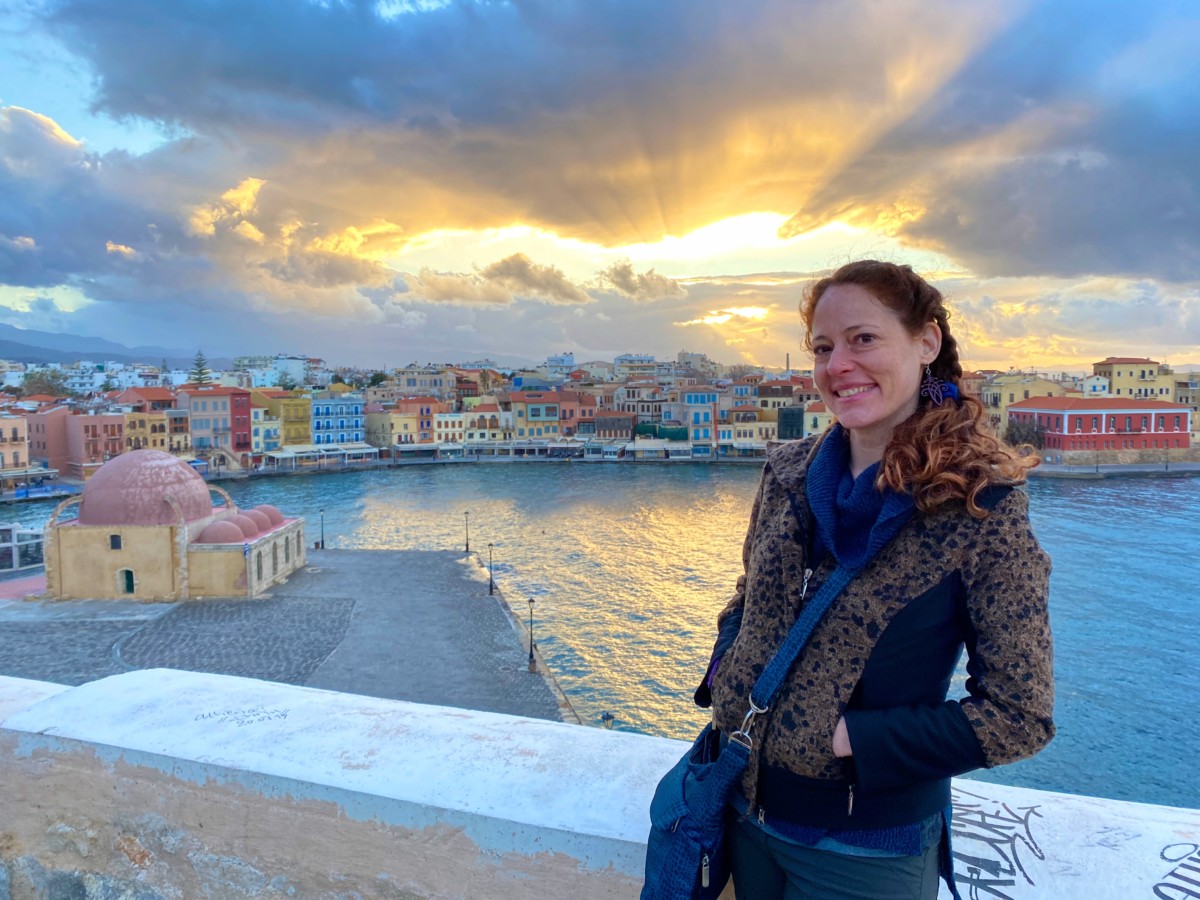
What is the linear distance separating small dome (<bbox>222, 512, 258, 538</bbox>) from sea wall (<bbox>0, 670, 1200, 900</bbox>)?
1610 cm

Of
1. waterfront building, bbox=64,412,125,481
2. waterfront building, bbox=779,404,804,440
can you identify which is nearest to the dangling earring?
waterfront building, bbox=64,412,125,481

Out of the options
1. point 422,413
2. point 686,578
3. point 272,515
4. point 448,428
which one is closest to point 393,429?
point 422,413

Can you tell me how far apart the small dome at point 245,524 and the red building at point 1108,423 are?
4265 cm

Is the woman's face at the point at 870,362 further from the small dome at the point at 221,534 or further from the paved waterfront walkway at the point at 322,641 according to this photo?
the small dome at the point at 221,534

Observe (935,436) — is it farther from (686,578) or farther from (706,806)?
(686,578)

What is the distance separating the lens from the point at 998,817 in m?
1.54

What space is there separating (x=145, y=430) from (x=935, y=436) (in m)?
48.3

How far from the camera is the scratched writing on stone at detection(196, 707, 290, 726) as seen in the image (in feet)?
6.47

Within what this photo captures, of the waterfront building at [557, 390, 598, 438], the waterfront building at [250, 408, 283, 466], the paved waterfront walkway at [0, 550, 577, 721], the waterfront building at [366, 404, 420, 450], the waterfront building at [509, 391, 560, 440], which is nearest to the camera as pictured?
the paved waterfront walkway at [0, 550, 577, 721]

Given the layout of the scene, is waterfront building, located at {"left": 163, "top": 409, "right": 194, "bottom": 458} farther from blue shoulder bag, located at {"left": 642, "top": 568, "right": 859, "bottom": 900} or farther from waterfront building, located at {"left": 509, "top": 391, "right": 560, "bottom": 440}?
blue shoulder bag, located at {"left": 642, "top": 568, "right": 859, "bottom": 900}

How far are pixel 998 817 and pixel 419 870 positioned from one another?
1.14 m

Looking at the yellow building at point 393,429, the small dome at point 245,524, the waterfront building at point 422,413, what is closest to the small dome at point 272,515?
the small dome at point 245,524

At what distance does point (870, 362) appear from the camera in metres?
1.27

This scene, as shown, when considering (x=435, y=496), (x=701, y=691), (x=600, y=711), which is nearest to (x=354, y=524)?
(x=435, y=496)
